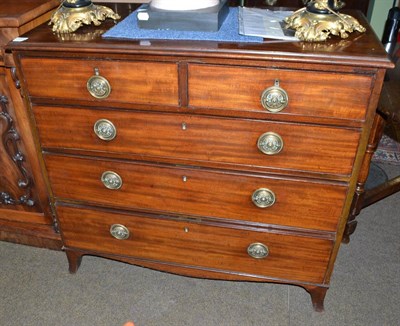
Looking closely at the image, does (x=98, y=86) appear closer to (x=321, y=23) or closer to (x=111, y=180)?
(x=111, y=180)

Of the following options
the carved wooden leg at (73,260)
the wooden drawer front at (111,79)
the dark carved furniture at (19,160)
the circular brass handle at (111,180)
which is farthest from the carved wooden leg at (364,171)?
the dark carved furniture at (19,160)

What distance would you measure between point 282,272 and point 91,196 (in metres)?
0.81

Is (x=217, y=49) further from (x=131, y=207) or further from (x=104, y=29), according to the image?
(x=131, y=207)

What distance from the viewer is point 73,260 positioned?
5.93ft

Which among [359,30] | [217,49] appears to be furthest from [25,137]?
[359,30]

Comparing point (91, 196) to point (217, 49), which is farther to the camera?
point (91, 196)

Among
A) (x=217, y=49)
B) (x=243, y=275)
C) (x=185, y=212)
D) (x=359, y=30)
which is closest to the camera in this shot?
(x=217, y=49)

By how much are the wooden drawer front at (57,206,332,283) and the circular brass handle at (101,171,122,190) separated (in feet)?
0.47

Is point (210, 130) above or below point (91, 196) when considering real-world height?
above

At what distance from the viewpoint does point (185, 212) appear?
1492mm

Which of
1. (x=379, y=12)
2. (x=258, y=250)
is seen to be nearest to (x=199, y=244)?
(x=258, y=250)

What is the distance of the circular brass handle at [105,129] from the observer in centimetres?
135

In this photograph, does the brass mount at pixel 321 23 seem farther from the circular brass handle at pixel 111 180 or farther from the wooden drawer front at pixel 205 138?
the circular brass handle at pixel 111 180

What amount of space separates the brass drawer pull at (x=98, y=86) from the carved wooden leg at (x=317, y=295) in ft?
3.53
